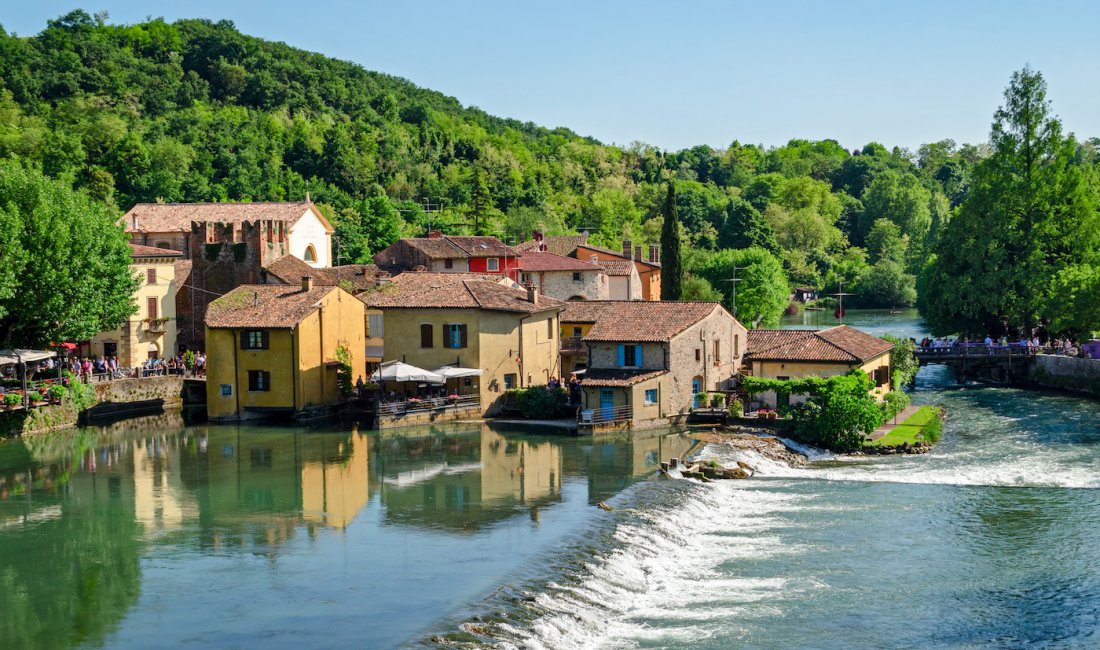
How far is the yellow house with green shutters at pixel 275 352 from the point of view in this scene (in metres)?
53.4

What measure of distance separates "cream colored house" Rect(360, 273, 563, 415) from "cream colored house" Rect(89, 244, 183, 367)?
518 inches

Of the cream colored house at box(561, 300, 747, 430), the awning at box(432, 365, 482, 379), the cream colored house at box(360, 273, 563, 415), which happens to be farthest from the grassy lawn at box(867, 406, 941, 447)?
the awning at box(432, 365, 482, 379)

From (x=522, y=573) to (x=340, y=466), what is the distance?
15.6 metres

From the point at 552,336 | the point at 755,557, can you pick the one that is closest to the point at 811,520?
the point at 755,557

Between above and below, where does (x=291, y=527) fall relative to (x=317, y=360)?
below

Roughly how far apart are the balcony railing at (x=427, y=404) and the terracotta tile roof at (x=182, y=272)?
18261 millimetres

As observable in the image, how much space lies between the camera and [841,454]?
4466 centimetres

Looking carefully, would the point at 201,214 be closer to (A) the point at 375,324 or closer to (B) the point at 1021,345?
(A) the point at 375,324

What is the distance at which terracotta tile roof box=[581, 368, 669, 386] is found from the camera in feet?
163

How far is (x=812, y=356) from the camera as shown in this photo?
51.6 metres

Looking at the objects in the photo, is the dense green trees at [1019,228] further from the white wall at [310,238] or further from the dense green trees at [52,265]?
the dense green trees at [52,265]

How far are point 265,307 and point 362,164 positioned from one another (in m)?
71.8

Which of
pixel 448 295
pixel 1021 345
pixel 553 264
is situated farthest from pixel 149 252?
pixel 1021 345

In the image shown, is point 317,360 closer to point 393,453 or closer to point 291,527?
point 393,453
